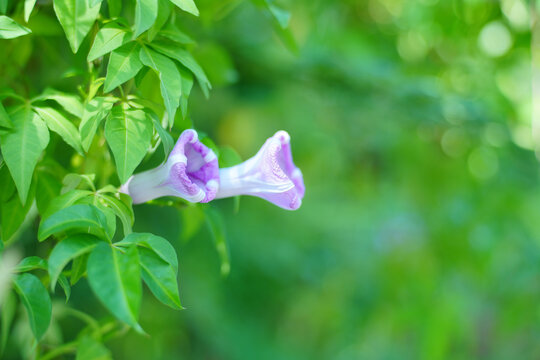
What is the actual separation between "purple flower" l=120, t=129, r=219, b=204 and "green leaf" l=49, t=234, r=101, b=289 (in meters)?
0.08

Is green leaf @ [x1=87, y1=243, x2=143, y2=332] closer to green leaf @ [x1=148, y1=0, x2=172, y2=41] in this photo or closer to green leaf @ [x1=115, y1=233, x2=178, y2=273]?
green leaf @ [x1=115, y1=233, x2=178, y2=273]

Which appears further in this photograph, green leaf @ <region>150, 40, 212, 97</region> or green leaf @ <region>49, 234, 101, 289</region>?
green leaf @ <region>150, 40, 212, 97</region>

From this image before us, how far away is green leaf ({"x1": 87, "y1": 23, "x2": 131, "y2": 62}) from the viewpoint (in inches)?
16.8

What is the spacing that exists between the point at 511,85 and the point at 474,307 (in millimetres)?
771

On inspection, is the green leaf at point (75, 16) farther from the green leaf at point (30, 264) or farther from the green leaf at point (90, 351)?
the green leaf at point (90, 351)

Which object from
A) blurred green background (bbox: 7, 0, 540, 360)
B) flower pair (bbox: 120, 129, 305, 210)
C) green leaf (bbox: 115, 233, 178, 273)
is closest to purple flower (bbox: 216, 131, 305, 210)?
flower pair (bbox: 120, 129, 305, 210)

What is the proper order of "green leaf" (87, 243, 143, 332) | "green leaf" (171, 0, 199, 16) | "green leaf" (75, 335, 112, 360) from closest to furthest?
"green leaf" (87, 243, 143, 332) < "green leaf" (171, 0, 199, 16) < "green leaf" (75, 335, 112, 360)

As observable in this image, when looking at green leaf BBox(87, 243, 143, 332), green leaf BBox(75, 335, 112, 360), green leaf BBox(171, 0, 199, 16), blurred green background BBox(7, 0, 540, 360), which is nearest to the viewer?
green leaf BBox(87, 243, 143, 332)

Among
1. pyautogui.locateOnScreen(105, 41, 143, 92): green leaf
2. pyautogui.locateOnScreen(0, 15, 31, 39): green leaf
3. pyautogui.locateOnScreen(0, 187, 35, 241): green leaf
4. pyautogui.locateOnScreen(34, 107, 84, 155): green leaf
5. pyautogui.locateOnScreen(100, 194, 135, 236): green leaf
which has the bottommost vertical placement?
pyautogui.locateOnScreen(0, 187, 35, 241): green leaf

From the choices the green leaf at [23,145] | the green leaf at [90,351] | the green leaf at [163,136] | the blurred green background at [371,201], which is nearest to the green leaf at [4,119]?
the green leaf at [23,145]

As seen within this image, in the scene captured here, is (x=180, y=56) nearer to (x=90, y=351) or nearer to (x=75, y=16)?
(x=75, y=16)

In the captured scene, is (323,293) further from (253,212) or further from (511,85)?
(511,85)

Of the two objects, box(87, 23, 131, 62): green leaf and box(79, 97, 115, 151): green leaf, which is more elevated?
box(87, 23, 131, 62): green leaf

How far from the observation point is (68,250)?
1.21 ft
